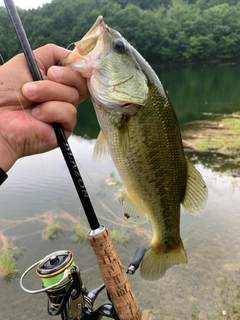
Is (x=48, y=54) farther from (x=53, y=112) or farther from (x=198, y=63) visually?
(x=198, y=63)

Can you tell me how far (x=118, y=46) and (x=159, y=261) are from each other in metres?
1.48

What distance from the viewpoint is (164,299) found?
178 inches

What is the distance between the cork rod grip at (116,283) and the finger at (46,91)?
0.96 meters

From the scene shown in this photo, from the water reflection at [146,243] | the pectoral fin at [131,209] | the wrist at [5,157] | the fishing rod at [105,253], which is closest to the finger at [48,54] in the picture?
the fishing rod at [105,253]

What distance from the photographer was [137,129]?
1.83 m

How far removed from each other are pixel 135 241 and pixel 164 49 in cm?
5524

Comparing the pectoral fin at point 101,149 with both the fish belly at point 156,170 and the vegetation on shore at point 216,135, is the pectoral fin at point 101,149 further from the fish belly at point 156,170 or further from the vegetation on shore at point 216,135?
the vegetation on shore at point 216,135

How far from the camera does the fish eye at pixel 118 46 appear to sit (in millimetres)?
1757

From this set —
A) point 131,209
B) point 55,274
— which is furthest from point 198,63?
point 55,274

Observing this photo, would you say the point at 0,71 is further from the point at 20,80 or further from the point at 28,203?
the point at 28,203

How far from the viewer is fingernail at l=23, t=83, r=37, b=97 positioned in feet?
5.02

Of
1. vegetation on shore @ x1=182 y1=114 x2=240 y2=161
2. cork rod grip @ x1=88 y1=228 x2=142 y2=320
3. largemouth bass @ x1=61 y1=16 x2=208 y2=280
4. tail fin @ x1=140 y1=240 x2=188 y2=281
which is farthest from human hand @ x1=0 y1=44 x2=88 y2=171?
vegetation on shore @ x1=182 y1=114 x2=240 y2=161

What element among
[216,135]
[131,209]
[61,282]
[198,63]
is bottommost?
[198,63]

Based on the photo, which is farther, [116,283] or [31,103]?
[116,283]
